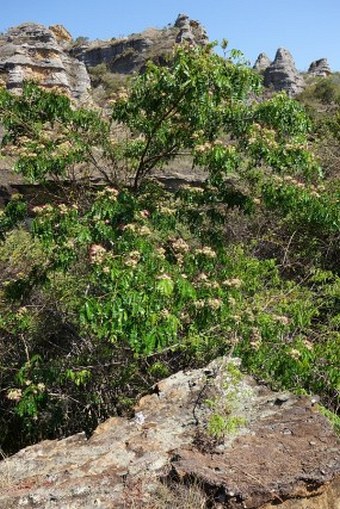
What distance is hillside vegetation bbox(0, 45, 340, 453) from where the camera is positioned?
4379mm

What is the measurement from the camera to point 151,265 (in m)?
4.27

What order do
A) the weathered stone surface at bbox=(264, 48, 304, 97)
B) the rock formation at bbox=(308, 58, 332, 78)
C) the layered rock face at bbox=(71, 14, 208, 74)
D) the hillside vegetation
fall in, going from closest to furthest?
the hillside vegetation < the layered rock face at bbox=(71, 14, 208, 74) < the weathered stone surface at bbox=(264, 48, 304, 97) < the rock formation at bbox=(308, 58, 332, 78)

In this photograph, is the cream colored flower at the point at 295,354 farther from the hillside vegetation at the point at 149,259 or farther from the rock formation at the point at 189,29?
the rock formation at the point at 189,29

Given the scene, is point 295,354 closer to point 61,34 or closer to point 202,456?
point 202,456

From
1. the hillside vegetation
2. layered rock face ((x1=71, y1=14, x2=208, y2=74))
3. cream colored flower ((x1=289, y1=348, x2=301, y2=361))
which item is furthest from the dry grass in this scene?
layered rock face ((x1=71, y1=14, x2=208, y2=74))

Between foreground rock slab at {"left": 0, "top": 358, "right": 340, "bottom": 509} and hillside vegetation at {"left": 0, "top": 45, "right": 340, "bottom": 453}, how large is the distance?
22.0 inches

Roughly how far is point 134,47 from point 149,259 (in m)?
42.9

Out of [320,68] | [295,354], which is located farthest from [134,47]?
[295,354]

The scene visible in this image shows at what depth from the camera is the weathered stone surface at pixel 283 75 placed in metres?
44.4

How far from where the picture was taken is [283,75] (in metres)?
45.2

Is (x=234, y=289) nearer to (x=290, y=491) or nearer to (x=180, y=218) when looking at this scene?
(x=180, y=218)

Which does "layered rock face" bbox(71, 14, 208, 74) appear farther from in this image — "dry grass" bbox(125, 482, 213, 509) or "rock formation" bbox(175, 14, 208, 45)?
"dry grass" bbox(125, 482, 213, 509)

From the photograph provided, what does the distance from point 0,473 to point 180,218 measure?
3.60m

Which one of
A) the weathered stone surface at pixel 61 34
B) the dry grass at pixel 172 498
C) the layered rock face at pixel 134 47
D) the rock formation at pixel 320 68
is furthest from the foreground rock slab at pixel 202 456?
the rock formation at pixel 320 68
